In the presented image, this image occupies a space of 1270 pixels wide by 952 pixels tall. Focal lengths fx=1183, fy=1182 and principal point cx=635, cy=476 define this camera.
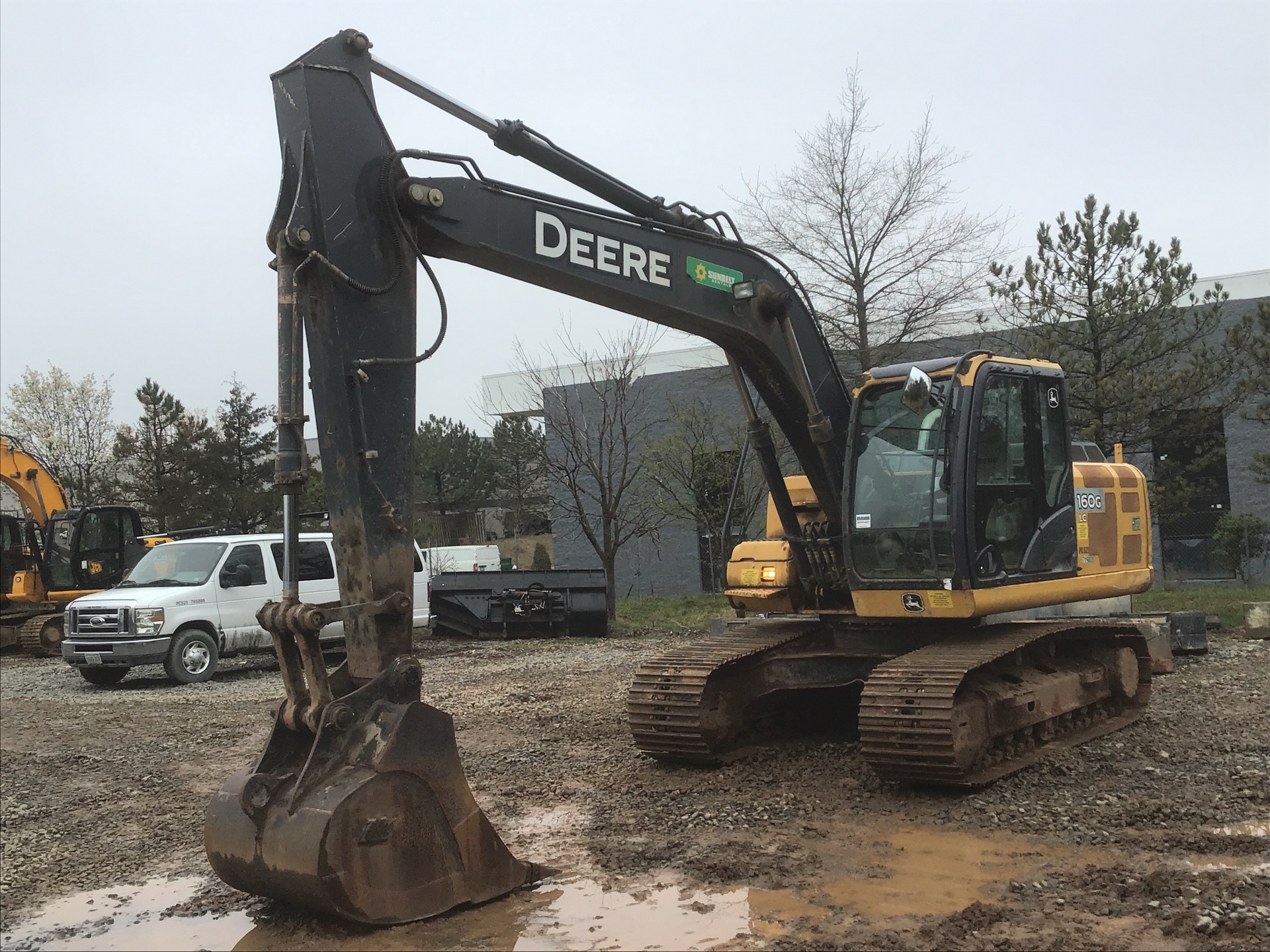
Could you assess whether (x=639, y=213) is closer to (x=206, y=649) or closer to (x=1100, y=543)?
(x=1100, y=543)

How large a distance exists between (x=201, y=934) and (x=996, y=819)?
4.19m

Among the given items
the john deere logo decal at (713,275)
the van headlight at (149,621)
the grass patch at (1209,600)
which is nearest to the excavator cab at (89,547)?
the van headlight at (149,621)

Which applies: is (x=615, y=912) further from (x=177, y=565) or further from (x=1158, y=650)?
(x=177, y=565)

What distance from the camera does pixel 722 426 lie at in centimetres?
2797

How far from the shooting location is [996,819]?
6.64 meters

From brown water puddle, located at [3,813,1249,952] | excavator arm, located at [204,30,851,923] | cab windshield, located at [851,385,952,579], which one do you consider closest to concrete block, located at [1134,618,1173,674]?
cab windshield, located at [851,385,952,579]

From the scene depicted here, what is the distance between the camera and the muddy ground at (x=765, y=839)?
195 inches

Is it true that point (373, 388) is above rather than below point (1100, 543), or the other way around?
above

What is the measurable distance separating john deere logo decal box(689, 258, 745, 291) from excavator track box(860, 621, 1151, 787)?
263 cm

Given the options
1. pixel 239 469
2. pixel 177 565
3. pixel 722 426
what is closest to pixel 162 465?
pixel 239 469

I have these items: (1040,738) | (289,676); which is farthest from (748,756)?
(289,676)

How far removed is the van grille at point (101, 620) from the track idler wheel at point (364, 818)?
1068 cm

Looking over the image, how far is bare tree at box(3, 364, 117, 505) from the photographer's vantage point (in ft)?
110

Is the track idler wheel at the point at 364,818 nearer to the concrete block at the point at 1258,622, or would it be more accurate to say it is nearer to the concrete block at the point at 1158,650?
the concrete block at the point at 1158,650
